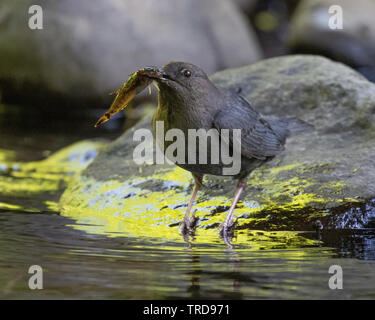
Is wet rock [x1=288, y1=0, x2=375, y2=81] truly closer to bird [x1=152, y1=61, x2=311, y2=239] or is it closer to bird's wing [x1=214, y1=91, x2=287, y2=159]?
bird's wing [x1=214, y1=91, x2=287, y2=159]

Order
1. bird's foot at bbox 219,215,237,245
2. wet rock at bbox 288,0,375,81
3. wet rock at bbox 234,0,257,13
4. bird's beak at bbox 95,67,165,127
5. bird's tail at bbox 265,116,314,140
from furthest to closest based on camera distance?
wet rock at bbox 234,0,257,13 < wet rock at bbox 288,0,375,81 < bird's tail at bbox 265,116,314,140 < bird's foot at bbox 219,215,237,245 < bird's beak at bbox 95,67,165,127

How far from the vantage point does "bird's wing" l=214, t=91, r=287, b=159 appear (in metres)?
4.07

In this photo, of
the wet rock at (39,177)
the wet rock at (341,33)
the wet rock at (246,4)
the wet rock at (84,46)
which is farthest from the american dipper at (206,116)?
the wet rock at (246,4)

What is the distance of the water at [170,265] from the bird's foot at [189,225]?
0.64 ft

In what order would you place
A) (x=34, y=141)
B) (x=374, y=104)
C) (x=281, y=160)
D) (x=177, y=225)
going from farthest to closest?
(x=34, y=141) < (x=374, y=104) < (x=281, y=160) < (x=177, y=225)

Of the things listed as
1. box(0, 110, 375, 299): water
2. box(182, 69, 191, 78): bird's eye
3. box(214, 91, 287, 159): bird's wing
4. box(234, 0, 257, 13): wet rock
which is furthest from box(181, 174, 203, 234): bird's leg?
box(234, 0, 257, 13): wet rock

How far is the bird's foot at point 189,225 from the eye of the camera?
4.11 meters

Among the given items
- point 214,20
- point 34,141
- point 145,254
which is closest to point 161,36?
point 214,20

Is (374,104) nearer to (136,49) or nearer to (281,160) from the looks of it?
(281,160)

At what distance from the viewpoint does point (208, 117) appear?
396 centimetres

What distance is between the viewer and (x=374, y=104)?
17.5ft

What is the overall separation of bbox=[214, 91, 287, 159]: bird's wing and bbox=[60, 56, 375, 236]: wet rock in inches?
11.2

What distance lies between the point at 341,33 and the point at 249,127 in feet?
23.5

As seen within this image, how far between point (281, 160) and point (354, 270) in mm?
1875
